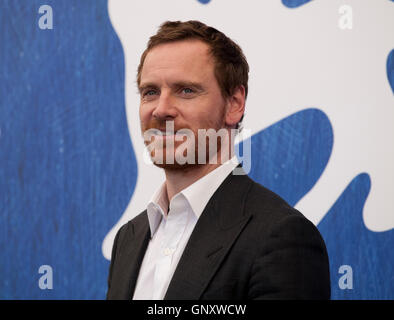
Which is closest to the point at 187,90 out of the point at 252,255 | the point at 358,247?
the point at 252,255

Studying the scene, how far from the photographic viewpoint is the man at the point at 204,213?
88 centimetres

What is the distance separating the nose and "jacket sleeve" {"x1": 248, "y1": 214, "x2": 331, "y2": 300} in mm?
372

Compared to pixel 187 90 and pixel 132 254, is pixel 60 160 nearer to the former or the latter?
pixel 132 254

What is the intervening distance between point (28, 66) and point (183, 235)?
1192 mm

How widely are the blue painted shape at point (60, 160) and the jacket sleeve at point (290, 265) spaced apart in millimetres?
1037

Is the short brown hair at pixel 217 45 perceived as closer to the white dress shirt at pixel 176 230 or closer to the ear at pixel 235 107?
the ear at pixel 235 107

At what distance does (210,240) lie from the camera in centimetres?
96

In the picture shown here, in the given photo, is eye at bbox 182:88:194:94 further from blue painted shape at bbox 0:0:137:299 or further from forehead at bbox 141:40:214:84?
blue painted shape at bbox 0:0:137:299

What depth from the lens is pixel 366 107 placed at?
182 centimetres

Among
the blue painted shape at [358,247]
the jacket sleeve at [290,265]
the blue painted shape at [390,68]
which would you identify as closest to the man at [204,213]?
the jacket sleeve at [290,265]

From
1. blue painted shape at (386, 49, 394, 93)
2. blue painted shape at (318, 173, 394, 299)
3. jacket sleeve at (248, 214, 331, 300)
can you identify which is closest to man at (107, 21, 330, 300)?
jacket sleeve at (248, 214, 331, 300)

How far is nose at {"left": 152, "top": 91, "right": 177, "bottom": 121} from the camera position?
1.05 metres

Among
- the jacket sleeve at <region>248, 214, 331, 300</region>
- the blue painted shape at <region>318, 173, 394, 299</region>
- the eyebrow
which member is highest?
the eyebrow
